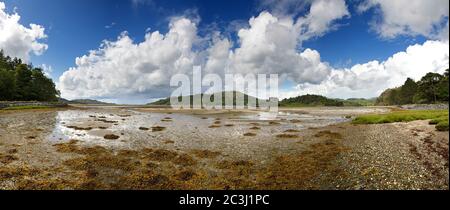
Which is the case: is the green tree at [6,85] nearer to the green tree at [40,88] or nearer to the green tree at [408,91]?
the green tree at [40,88]

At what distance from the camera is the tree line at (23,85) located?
100588mm

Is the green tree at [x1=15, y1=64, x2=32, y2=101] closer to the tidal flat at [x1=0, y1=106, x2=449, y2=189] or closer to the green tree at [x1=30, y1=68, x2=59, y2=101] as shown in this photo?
the green tree at [x1=30, y1=68, x2=59, y2=101]

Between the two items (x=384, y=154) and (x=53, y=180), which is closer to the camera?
(x=53, y=180)

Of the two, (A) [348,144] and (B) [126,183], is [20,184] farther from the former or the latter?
(A) [348,144]

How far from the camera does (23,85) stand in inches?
4513

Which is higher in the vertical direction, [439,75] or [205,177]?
[439,75]

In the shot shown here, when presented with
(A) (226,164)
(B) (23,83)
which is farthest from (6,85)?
(A) (226,164)

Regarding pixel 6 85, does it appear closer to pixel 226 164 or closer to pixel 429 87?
pixel 226 164

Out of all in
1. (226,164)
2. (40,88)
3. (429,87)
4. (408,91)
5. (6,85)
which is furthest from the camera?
(408,91)

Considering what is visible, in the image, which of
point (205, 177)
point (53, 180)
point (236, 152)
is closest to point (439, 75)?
point (236, 152)
